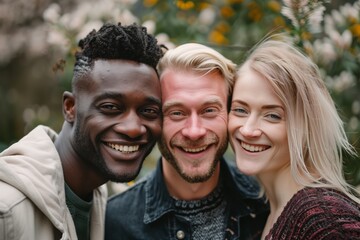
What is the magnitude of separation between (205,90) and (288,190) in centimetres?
79

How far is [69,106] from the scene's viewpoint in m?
3.31

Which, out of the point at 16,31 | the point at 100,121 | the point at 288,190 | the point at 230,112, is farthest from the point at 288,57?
the point at 16,31

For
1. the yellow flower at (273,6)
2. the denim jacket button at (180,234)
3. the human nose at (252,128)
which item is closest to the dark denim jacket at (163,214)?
the denim jacket button at (180,234)

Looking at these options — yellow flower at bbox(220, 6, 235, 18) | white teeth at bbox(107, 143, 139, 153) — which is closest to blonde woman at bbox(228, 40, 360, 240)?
white teeth at bbox(107, 143, 139, 153)

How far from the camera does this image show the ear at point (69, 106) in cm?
329

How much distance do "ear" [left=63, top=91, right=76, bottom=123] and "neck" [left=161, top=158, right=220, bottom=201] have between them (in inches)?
31.7

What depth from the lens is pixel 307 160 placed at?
3.23m

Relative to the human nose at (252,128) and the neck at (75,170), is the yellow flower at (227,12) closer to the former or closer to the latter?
the human nose at (252,128)

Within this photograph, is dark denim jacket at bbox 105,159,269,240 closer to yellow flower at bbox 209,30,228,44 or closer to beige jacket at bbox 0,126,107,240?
beige jacket at bbox 0,126,107,240

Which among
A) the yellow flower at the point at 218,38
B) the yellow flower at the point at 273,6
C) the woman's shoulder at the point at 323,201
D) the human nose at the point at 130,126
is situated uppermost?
the yellow flower at the point at 273,6

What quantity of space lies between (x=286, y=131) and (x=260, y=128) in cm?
14

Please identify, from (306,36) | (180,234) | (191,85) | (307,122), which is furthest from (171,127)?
(306,36)

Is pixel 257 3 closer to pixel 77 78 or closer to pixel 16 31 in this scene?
pixel 77 78

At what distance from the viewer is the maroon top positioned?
8.91ft
